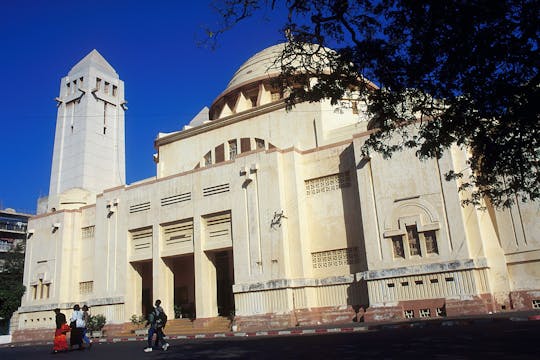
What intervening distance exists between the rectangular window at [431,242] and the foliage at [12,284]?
2385 centimetres

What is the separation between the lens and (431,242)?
18422 mm

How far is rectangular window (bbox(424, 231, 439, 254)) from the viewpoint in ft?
60.0

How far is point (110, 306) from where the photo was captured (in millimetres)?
25172

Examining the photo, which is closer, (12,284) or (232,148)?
(232,148)

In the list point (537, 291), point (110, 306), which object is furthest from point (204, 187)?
point (537, 291)

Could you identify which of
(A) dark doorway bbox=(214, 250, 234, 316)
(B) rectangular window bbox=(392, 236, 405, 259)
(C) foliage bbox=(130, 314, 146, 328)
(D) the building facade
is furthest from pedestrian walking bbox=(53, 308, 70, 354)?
(B) rectangular window bbox=(392, 236, 405, 259)

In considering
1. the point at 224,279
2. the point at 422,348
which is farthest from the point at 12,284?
the point at 422,348

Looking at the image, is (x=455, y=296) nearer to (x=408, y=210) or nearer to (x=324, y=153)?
(x=408, y=210)

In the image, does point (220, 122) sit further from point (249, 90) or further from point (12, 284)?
point (12, 284)

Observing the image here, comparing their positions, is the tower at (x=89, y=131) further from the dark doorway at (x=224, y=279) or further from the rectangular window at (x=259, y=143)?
the rectangular window at (x=259, y=143)

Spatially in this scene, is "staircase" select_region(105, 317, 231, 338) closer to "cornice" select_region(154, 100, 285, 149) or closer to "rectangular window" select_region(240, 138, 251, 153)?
"rectangular window" select_region(240, 138, 251, 153)

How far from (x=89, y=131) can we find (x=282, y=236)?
31.7 m

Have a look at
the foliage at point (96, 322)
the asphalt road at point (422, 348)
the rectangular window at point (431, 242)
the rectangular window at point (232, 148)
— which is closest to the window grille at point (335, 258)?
the rectangular window at point (431, 242)

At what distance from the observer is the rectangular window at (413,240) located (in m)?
18.6
